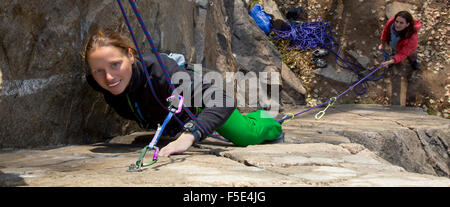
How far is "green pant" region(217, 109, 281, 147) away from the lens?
2.54 m

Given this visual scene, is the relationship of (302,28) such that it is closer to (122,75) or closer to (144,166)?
(122,75)

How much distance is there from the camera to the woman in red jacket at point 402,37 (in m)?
5.43

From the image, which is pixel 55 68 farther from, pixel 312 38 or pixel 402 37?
pixel 312 38

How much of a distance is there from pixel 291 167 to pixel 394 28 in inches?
175

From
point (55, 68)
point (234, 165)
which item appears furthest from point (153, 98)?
point (234, 165)

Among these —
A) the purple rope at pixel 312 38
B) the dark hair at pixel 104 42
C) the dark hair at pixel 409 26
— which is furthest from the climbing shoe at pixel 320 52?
the dark hair at pixel 104 42

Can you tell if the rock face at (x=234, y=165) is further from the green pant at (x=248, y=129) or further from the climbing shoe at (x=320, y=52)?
the climbing shoe at (x=320, y=52)

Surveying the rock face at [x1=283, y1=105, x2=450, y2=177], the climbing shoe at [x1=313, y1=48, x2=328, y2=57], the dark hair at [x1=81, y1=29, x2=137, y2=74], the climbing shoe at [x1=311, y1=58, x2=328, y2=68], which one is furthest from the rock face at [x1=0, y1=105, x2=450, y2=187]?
the climbing shoe at [x1=313, y1=48, x2=328, y2=57]

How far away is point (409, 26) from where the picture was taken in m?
5.49

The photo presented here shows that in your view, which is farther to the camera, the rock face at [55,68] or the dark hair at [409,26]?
the dark hair at [409,26]

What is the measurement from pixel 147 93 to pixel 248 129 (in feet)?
2.09

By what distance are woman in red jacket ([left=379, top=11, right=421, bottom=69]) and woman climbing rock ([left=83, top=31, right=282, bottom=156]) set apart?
352cm

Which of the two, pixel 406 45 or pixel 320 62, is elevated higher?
pixel 406 45

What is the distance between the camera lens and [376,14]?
6426mm
